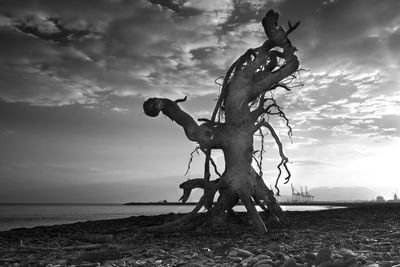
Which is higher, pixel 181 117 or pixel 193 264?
pixel 181 117

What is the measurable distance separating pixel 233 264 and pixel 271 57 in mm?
11466

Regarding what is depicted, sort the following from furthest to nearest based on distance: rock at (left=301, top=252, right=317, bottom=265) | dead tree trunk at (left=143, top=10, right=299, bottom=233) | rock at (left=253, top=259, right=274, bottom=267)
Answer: dead tree trunk at (left=143, top=10, right=299, bottom=233), rock at (left=301, top=252, right=317, bottom=265), rock at (left=253, top=259, right=274, bottom=267)

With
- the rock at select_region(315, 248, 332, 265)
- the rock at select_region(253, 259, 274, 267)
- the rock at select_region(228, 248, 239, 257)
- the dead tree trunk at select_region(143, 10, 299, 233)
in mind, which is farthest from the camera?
the dead tree trunk at select_region(143, 10, 299, 233)

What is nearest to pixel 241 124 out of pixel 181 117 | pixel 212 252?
pixel 181 117

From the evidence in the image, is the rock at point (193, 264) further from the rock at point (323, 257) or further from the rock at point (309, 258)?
the rock at point (323, 257)

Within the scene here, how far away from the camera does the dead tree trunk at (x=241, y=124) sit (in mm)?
14234

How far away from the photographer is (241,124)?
14562mm

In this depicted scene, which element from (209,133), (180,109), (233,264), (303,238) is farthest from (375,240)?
(180,109)

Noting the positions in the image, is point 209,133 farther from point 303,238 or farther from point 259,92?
point 303,238

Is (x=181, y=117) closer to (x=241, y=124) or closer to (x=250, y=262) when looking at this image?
(x=241, y=124)

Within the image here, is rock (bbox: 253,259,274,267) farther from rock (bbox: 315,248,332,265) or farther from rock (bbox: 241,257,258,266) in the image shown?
rock (bbox: 315,248,332,265)

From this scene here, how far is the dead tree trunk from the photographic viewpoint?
46.7 feet

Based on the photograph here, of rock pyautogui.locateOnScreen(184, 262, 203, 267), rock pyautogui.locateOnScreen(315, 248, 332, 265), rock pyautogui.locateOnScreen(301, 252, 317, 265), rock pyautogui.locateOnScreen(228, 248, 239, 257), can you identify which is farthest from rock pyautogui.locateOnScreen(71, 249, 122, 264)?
rock pyautogui.locateOnScreen(315, 248, 332, 265)

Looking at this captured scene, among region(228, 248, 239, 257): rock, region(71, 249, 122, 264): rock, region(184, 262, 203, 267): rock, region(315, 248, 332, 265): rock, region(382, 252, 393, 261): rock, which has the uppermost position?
region(315, 248, 332, 265): rock
